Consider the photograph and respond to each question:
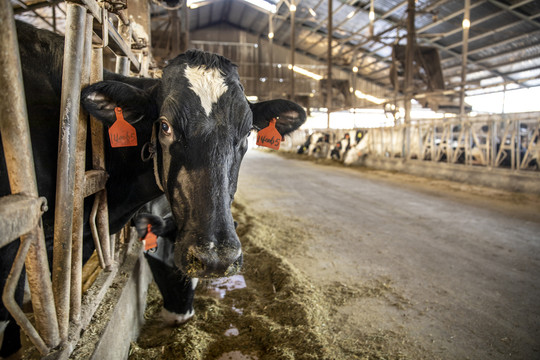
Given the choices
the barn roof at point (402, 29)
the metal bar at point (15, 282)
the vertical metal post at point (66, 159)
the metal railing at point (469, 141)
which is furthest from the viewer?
the barn roof at point (402, 29)

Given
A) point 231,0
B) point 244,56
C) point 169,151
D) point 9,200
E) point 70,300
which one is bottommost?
point 70,300

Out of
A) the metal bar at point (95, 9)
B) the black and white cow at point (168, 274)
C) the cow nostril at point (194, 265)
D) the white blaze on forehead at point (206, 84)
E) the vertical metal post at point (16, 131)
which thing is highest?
the metal bar at point (95, 9)

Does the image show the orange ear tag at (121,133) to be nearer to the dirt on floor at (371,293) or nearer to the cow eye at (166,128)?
the cow eye at (166,128)

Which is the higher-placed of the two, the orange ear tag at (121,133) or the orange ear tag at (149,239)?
the orange ear tag at (121,133)

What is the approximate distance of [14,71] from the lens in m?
0.88

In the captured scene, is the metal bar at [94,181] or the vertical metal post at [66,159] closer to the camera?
the vertical metal post at [66,159]

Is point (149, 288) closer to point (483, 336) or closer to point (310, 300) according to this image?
point (310, 300)

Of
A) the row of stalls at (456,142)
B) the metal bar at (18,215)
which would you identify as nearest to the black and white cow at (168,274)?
the metal bar at (18,215)

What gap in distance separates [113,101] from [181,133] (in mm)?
346

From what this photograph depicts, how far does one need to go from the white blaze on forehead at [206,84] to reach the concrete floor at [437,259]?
5.31ft

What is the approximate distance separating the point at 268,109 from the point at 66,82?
1092 millimetres

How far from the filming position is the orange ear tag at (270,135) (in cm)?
212

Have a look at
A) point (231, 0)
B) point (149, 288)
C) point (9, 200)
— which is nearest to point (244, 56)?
point (231, 0)

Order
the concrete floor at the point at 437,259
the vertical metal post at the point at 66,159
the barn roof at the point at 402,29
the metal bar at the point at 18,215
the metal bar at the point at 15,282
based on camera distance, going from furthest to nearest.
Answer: the barn roof at the point at 402,29 → the concrete floor at the point at 437,259 → the vertical metal post at the point at 66,159 → the metal bar at the point at 15,282 → the metal bar at the point at 18,215
